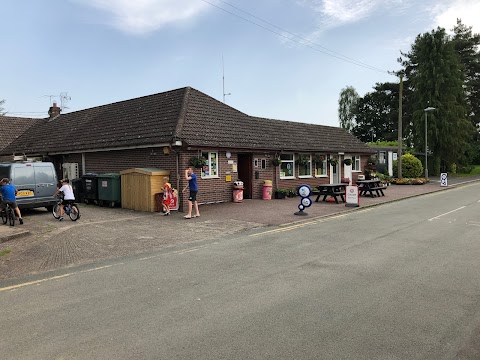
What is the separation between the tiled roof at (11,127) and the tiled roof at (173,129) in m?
2.87

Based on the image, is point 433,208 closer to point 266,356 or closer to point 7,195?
point 266,356

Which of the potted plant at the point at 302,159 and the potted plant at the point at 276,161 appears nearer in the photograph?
the potted plant at the point at 276,161

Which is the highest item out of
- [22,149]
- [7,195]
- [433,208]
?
[22,149]

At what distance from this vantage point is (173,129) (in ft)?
52.6

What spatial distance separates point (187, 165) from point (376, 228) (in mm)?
7938

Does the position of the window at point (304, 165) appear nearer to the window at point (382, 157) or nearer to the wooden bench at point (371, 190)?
the wooden bench at point (371, 190)

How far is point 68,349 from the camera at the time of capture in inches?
150

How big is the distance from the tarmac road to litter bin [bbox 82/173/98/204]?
9.64 m

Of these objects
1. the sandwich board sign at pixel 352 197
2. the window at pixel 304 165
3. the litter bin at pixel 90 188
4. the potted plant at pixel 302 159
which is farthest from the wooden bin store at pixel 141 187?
the window at pixel 304 165

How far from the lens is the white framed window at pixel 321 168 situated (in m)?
24.2

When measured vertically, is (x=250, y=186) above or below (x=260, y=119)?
below

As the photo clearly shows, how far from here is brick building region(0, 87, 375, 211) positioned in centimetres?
1647

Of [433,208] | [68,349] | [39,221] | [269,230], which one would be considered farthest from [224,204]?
[68,349]

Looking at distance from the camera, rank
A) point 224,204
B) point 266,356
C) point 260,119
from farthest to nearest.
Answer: point 260,119
point 224,204
point 266,356
